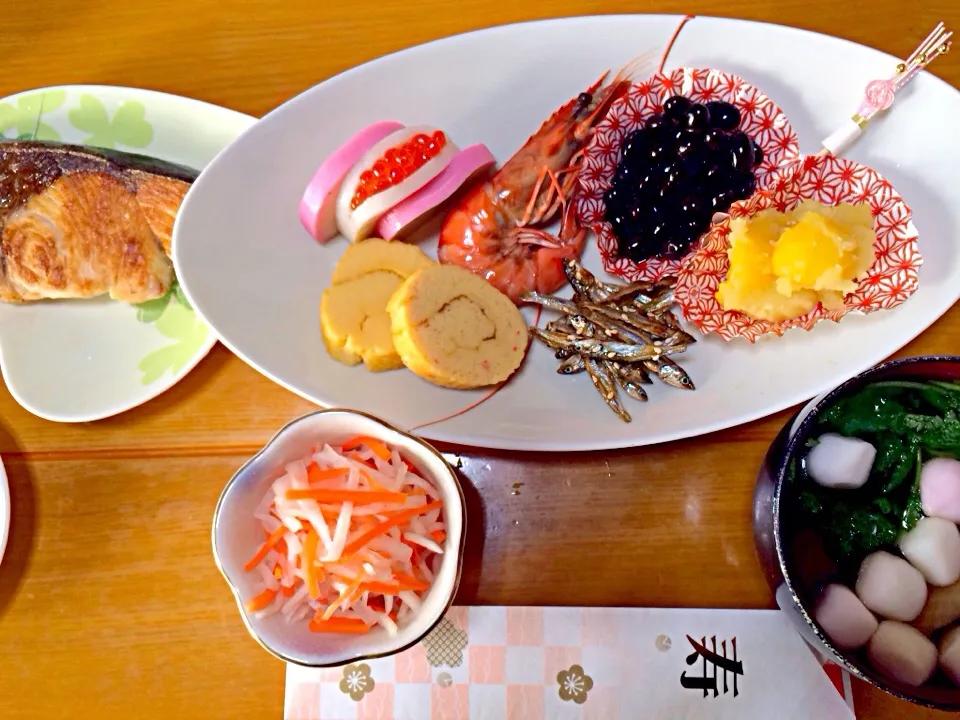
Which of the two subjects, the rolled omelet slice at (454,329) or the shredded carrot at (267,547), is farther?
the rolled omelet slice at (454,329)

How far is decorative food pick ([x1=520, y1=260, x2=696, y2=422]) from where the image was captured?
1.25 m

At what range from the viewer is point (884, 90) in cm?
121

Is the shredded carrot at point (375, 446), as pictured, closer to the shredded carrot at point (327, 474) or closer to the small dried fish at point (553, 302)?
the shredded carrot at point (327, 474)

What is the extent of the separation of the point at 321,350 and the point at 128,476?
459mm

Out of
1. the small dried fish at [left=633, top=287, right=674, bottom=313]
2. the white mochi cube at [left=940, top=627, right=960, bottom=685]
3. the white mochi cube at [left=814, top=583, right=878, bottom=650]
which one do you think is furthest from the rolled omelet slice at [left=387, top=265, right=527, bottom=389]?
the white mochi cube at [left=940, top=627, right=960, bottom=685]

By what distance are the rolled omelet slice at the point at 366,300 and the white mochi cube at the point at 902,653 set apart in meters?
0.91

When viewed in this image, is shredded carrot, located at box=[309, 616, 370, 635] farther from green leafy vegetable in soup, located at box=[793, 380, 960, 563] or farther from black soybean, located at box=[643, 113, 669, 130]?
black soybean, located at box=[643, 113, 669, 130]

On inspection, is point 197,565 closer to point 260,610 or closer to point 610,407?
point 260,610

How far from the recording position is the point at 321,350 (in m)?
1.26

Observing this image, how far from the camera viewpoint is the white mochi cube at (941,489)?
1.02 meters

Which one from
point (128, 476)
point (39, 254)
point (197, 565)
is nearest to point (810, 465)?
point (197, 565)

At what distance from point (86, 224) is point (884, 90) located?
1.55 metres

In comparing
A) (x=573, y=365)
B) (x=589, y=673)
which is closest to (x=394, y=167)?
(x=573, y=365)

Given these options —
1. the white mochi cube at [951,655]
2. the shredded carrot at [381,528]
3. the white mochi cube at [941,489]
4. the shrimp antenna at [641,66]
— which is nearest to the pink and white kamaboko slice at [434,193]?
the shrimp antenna at [641,66]
